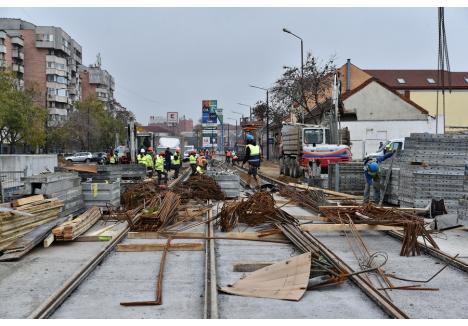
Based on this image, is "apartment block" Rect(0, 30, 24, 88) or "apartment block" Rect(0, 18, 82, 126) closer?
"apartment block" Rect(0, 30, 24, 88)

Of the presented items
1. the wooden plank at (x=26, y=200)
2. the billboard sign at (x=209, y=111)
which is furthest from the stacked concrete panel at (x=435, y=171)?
the billboard sign at (x=209, y=111)

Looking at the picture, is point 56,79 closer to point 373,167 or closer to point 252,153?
point 252,153

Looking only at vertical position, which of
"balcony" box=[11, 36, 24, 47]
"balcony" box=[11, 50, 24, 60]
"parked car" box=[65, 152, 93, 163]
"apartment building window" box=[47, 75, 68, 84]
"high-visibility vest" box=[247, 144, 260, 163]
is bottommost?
"parked car" box=[65, 152, 93, 163]

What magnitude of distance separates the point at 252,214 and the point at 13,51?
92831 millimetres

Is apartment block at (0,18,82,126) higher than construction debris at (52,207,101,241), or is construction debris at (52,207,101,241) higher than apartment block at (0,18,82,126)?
apartment block at (0,18,82,126)

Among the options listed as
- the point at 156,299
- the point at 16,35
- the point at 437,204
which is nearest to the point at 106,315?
the point at 156,299

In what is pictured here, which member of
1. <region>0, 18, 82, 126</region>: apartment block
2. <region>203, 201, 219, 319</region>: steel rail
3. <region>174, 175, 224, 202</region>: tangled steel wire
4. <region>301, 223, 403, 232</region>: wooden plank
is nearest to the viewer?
<region>203, 201, 219, 319</region>: steel rail

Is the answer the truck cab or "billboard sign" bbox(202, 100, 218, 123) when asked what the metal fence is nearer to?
the truck cab

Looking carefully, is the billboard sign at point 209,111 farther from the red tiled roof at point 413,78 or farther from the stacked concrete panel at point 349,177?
the stacked concrete panel at point 349,177

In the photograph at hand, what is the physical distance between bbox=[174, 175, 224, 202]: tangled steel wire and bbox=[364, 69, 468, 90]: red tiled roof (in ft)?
227

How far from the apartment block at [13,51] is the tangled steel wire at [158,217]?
274ft

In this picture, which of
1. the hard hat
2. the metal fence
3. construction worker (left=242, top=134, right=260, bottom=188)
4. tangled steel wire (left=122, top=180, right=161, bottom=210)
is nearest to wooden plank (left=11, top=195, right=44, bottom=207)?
tangled steel wire (left=122, top=180, right=161, bottom=210)

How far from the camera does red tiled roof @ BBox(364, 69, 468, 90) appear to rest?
81688mm

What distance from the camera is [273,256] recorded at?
8969 mm
